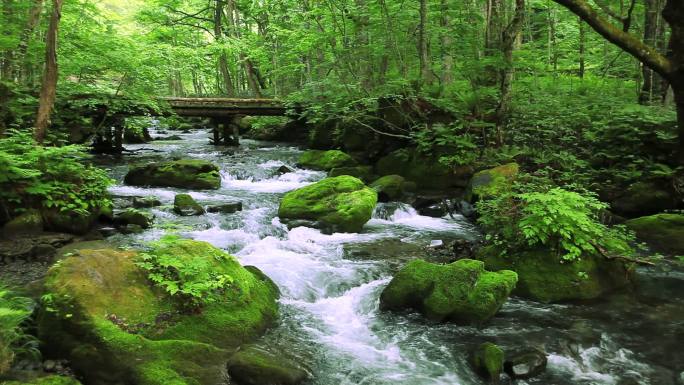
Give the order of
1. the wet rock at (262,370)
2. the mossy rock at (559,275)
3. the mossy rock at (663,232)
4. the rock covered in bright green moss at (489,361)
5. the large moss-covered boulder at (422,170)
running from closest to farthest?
the wet rock at (262,370)
the rock covered in bright green moss at (489,361)
the mossy rock at (559,275)
the mossy rock at (663,232)
the large moss-covered boulder at (422,170)

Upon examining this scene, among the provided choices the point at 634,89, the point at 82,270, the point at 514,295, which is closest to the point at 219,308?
the point at 82,270

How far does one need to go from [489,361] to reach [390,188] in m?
8.10

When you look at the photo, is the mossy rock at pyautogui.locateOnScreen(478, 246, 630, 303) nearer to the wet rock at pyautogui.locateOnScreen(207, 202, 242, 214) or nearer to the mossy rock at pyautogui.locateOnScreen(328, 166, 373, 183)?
the wet rock at pyautogui.locateOnScreen(207, 202, 242, 214)

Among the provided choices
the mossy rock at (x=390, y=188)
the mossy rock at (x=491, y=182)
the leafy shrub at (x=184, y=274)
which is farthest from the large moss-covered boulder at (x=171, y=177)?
the leafy shrub at (x=184, y=274)

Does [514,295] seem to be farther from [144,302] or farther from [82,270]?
[82,270]

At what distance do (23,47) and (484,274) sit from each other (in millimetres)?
13172

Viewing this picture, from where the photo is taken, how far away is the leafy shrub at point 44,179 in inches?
311

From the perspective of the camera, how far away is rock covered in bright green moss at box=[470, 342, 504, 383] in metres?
5.07

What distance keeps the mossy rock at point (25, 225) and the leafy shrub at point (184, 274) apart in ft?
12.5

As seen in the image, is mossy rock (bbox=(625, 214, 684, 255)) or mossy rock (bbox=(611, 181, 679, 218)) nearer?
mossy rock (bbox=(625, 214, 684, 255))

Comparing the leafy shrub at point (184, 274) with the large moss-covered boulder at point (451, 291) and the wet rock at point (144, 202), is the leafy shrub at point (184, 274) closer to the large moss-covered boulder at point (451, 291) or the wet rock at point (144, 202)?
the large moss-covered boulder at point (451, 291)

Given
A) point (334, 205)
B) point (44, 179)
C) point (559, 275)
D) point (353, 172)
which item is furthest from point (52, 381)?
point (353, 172)

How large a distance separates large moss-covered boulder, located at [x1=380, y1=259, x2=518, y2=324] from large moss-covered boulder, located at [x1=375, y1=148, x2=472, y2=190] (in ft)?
22.5

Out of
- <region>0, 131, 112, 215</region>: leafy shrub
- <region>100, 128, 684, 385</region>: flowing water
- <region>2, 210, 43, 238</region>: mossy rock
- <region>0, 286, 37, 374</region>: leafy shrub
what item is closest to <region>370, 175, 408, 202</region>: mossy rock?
<region>100, 128, 684, 385</region>: flowing water
